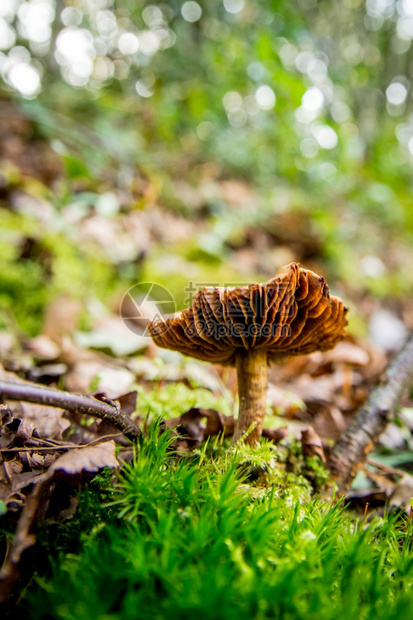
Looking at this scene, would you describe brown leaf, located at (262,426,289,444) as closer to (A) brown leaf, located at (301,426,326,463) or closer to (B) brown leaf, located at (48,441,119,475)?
(A) brown leaf, located at (301,426,326,463)

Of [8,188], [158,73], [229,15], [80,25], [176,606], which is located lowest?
[176,606]

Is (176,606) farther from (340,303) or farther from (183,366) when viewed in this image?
(183,366)

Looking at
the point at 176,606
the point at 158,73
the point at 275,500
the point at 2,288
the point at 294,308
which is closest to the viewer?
the point at 176,606

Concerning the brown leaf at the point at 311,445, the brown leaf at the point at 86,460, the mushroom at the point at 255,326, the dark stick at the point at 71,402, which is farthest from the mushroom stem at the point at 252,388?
the brown leaf at the point at 86,460

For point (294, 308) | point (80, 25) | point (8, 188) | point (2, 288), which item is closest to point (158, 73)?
point (80, 25)

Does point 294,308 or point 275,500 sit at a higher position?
point 294,308

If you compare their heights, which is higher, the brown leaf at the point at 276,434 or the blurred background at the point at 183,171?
the blurred background at the point at 183,171

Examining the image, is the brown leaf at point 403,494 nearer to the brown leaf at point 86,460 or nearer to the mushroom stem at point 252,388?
the mushroom stem at point 252,388

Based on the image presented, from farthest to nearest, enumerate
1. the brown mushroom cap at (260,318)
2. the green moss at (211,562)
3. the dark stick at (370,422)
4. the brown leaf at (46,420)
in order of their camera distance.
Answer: the dark stick at (370,422), the brown leaf at (46,420), the brown mushroom cap at (260,318), the green moss at (211,562)
